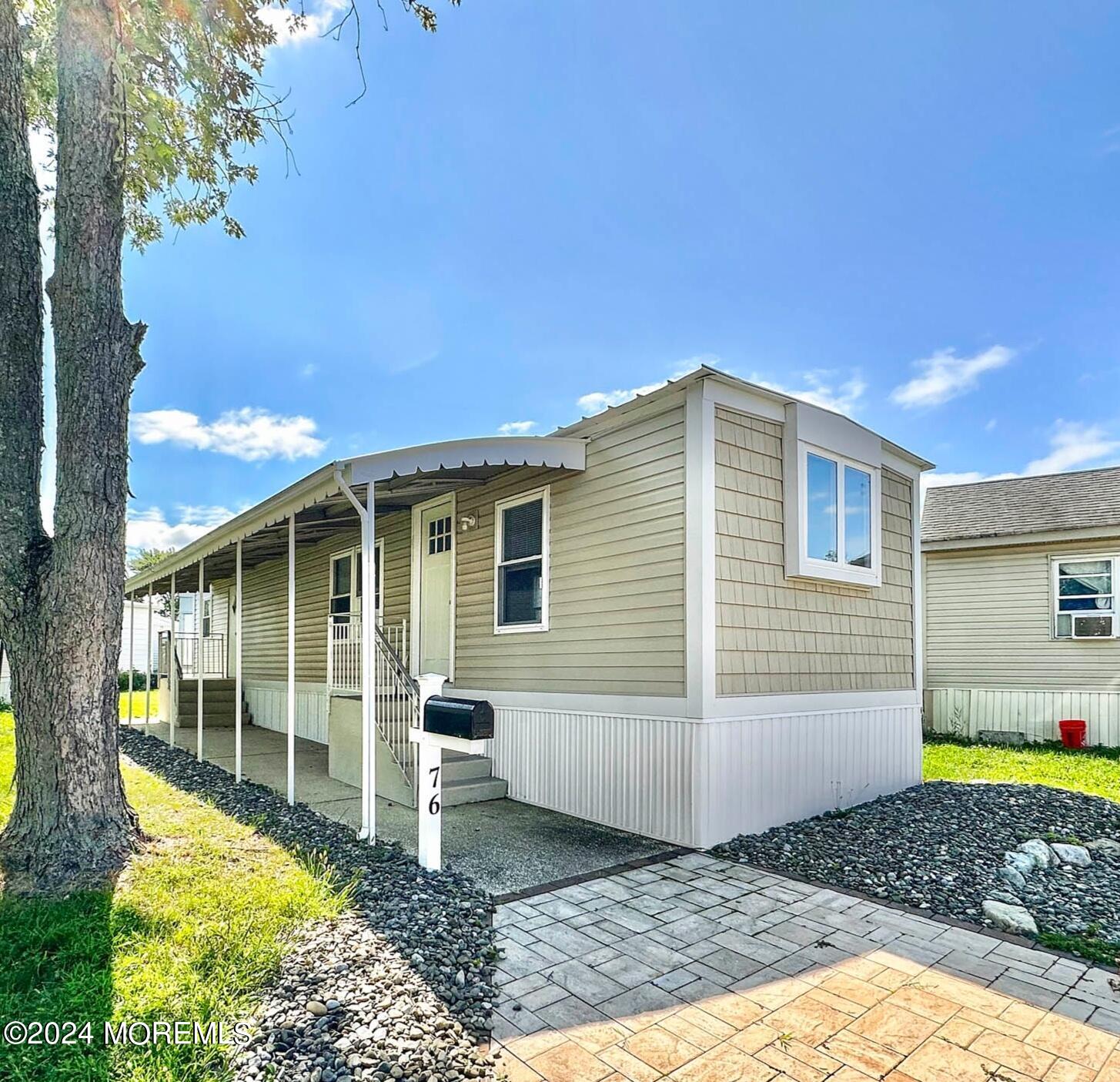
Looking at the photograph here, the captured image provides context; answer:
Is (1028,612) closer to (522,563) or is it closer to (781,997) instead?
(522,563)

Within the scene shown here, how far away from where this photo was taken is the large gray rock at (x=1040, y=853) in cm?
475

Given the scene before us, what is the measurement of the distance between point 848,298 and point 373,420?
11.6 metres

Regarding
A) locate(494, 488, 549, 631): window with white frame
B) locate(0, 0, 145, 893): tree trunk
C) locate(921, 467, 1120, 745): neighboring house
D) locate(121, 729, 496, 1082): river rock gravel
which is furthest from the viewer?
locate(921, 467, 1120, 745): neighboring house

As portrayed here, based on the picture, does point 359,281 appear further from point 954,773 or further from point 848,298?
point 954,773

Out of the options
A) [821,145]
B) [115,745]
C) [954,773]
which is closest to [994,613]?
[954,773]

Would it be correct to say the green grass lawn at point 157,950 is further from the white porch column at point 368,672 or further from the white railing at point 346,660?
the white railing at point 346,660

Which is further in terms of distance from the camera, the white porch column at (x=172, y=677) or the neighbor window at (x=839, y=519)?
the white porch column at (x=172, y=677)

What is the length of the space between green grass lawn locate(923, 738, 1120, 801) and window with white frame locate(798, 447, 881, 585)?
315cm


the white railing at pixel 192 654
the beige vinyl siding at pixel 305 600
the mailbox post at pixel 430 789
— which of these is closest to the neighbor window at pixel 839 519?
the mailbox post at pixel 430 789

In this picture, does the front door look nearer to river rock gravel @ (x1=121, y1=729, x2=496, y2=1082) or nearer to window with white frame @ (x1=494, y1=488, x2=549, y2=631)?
window with white frame @ (x1=494, y1=488, x2=549, y2=631)

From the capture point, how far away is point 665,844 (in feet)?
17.3

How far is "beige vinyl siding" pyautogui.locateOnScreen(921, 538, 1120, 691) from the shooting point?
434 inches

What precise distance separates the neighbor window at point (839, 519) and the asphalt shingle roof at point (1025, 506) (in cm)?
631

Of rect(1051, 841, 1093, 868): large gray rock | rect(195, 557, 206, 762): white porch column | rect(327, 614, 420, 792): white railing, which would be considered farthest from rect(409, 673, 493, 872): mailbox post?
rect(195, 557, 206, 762): white porch column
